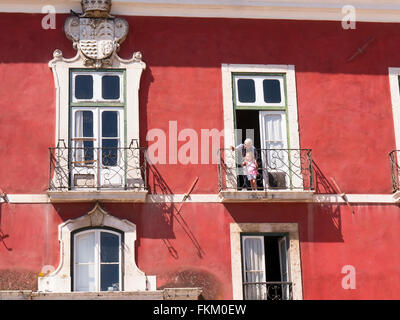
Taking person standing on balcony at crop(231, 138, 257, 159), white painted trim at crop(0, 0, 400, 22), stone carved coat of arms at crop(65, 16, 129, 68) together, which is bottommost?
person standing on balcony at crop(231, 138, 257, 159)

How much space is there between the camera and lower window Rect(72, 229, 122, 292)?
1834cm

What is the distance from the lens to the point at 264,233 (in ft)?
62.2

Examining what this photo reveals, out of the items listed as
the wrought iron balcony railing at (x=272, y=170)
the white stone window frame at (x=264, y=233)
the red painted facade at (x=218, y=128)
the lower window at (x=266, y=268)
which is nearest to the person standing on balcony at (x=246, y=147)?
the wrought iron balcony railing at (x=272, y=170)

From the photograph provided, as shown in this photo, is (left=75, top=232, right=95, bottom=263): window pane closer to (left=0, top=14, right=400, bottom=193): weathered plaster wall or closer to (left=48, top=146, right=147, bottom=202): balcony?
(left=48, top=146, right=147, bottom=202): balcony

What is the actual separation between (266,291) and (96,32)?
237 inches

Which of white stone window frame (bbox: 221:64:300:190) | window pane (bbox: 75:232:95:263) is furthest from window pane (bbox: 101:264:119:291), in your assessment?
white stone window frame (bbox: 221:64:300:190)

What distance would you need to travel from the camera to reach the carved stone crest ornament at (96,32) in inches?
768

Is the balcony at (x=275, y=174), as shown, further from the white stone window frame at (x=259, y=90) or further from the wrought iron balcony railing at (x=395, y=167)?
the wrought iron balcony railing at (x=395, y=167)

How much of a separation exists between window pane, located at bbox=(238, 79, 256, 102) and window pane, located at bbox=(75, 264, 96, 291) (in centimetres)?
446

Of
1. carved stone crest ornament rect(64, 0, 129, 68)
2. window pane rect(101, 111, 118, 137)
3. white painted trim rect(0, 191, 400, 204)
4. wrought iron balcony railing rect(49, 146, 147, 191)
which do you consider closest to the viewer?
white painted trim rect(0, 191, 400, 204)

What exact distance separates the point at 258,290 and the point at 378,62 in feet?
17.4

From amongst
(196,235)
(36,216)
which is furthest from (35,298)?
(196,235)

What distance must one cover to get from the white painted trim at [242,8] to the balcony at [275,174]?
2903mm

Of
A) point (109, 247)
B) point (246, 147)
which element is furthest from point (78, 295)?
point (246, 147)
